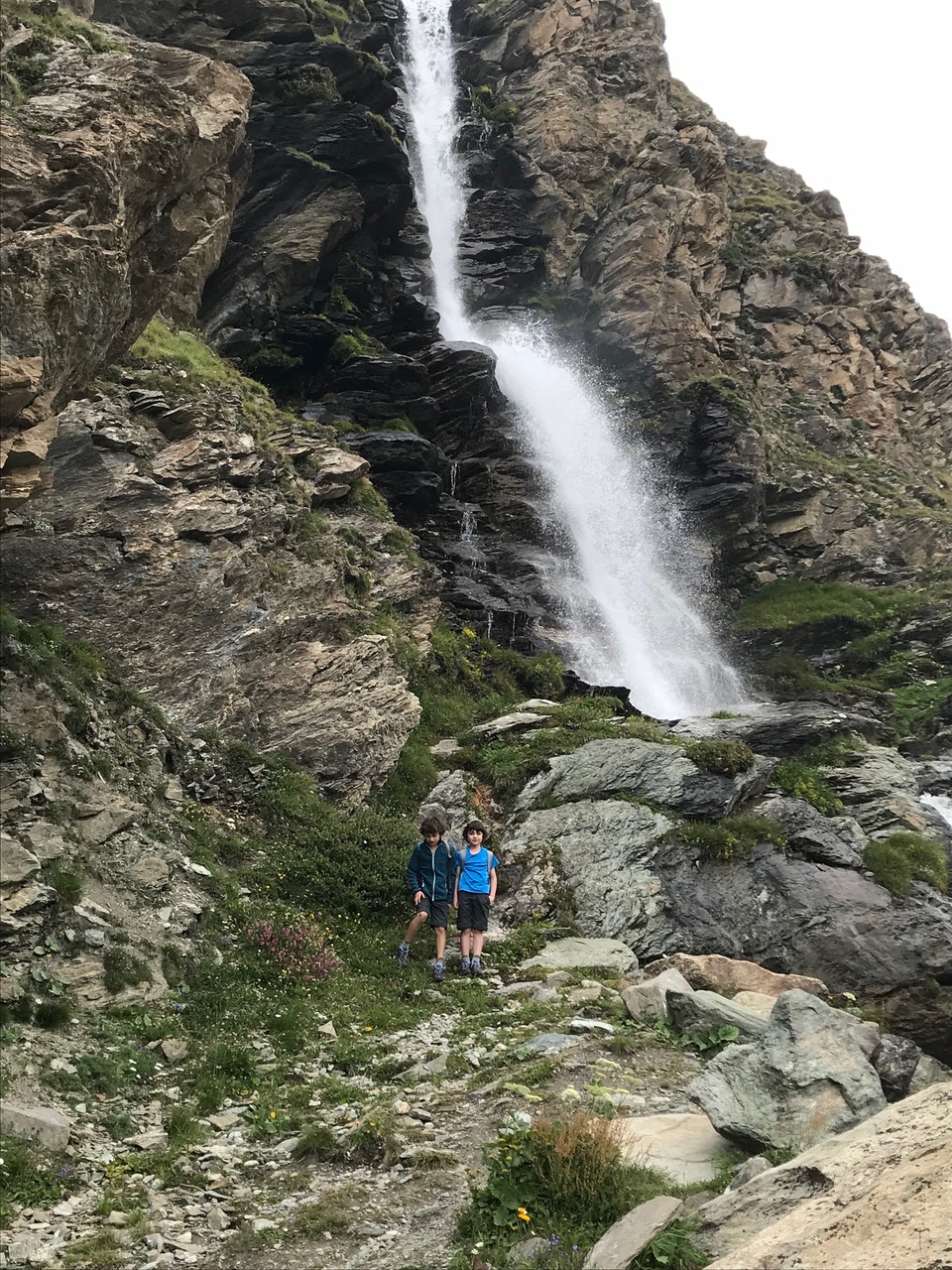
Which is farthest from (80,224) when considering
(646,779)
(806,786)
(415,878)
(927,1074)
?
(806,786)

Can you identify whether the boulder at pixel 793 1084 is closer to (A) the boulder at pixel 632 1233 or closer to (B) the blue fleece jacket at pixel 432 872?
(A) the boulder at pixel 632 1233

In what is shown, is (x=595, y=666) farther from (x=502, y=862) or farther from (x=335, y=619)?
(x=502, y=862)

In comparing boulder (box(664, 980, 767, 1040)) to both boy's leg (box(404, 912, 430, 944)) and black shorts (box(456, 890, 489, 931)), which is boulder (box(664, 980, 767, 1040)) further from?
boy's leg (box(404, 912, 430, 944))

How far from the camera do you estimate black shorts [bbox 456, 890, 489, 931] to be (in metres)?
10.5

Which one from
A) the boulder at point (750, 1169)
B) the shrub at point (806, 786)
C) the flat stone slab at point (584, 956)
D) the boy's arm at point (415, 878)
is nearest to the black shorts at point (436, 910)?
the boy's arm at point (415, 878)

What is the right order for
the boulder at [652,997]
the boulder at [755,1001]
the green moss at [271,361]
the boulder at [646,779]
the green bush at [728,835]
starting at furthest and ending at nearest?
the green moss at [271,361] → the boulder at [646,779] → the green bush at [728,835] → the boulder at [755,1001] → the boulder at [652,997]

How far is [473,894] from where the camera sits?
10508 millimetres

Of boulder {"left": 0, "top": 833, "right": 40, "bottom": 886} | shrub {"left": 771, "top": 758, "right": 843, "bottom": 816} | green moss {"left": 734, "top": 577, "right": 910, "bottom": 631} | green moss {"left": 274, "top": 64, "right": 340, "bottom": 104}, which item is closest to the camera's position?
boulder {"left": 0, "top": 833, "right": 40, "bottom": 886}

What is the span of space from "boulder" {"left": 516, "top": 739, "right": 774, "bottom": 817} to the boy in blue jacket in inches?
190

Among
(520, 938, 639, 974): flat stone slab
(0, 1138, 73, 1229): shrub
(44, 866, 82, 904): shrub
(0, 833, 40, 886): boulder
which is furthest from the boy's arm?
(0, 1138, 73, 1229): shrub

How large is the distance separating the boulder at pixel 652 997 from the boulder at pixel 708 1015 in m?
0.13

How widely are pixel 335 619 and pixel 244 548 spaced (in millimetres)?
2423

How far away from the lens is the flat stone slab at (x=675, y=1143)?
16.6 ft

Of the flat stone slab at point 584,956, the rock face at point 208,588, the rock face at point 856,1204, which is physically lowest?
the rock face at point 856,1204
